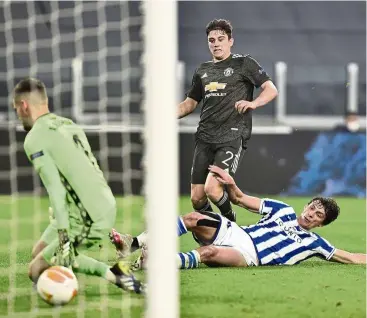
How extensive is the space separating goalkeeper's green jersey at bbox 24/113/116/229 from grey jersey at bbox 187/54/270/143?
44.2 inches

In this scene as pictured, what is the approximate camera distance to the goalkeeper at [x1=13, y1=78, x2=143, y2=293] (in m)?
4.01

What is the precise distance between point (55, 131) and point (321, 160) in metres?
5.30

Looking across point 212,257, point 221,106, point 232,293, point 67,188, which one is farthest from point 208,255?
point 67,188

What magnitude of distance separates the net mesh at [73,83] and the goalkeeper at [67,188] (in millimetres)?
2099

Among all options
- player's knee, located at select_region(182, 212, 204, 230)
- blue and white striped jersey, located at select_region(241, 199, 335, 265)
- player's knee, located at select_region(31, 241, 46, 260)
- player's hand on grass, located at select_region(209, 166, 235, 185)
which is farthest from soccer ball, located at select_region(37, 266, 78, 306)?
player's hand on grass, located at select_region(209, 166, 235, 185)

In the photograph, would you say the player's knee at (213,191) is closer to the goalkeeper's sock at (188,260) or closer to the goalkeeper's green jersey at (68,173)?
the goalkeeper's sock at (188,260)

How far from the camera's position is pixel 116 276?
13.2 ft

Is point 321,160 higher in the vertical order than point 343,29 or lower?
lower

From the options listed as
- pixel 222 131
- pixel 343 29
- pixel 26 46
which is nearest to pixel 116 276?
pixel 222 131

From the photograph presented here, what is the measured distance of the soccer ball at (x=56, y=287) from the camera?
154 inches

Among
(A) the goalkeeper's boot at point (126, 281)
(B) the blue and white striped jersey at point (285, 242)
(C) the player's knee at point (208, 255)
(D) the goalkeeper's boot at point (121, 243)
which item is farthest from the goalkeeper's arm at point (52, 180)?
(B) the blue and white striped jersey at point (285, 242)

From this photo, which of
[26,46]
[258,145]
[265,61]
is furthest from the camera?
[265,61]

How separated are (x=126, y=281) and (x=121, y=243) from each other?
93cm

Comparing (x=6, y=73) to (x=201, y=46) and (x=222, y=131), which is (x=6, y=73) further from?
(x=222, y=131)
